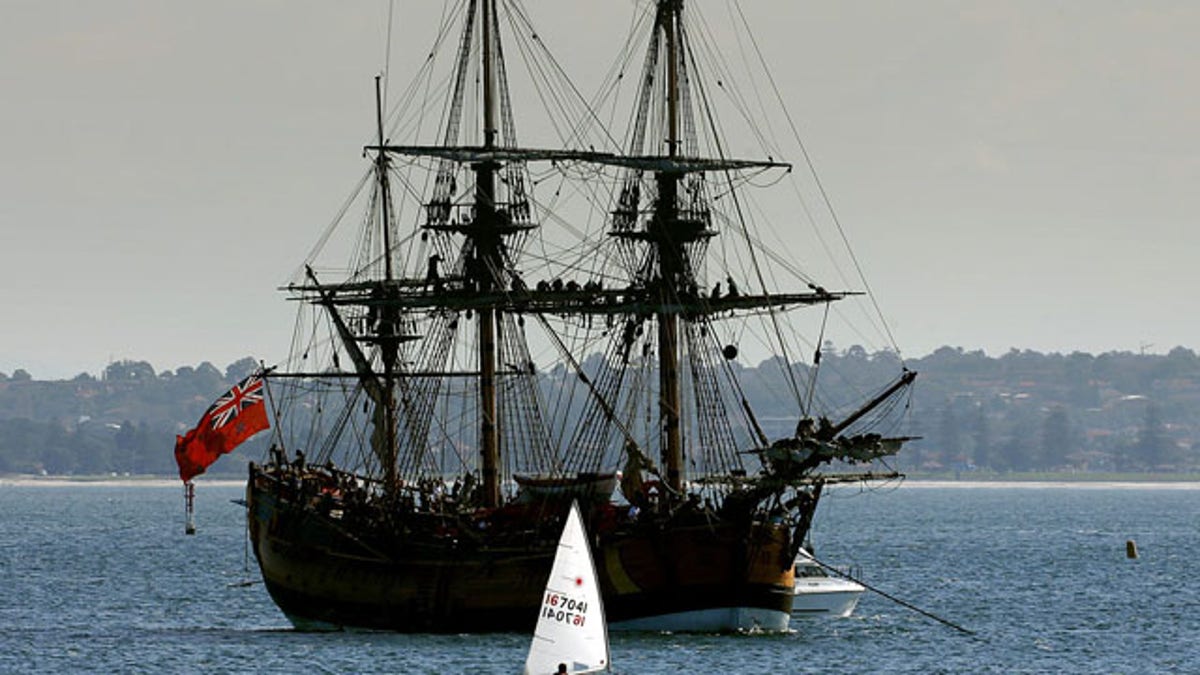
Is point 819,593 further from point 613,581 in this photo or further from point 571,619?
point 571,619

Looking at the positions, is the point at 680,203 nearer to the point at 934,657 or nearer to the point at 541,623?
the point at 934,657

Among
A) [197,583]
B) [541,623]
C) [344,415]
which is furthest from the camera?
[197,583]

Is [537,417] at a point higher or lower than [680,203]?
lower

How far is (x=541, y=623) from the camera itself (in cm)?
7294

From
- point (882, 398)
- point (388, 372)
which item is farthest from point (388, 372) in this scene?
point (882, 398)

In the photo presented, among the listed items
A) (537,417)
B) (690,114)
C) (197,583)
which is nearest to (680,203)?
(690,114)

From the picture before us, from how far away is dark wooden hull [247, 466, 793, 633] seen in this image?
9475cm

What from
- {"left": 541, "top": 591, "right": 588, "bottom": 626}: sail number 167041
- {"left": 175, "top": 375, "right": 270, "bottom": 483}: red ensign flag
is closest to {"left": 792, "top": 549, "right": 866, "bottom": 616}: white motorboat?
{"left": 175, "top": 375, "right": 270, "bottom": 483}: red ensign flag

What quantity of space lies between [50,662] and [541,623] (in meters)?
26.9

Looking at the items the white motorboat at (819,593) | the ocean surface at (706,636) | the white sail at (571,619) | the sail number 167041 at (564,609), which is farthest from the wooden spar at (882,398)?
the sail number 167041 at (564,609)

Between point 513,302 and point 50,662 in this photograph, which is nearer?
point 50,662

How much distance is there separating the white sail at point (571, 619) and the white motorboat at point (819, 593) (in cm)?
3421

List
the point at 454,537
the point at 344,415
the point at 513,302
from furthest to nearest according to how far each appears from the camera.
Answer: the point at 344,415, the point at 513,302, the point at 454,537

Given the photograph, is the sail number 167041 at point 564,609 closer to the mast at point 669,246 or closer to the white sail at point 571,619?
the white sail at point 571,619
